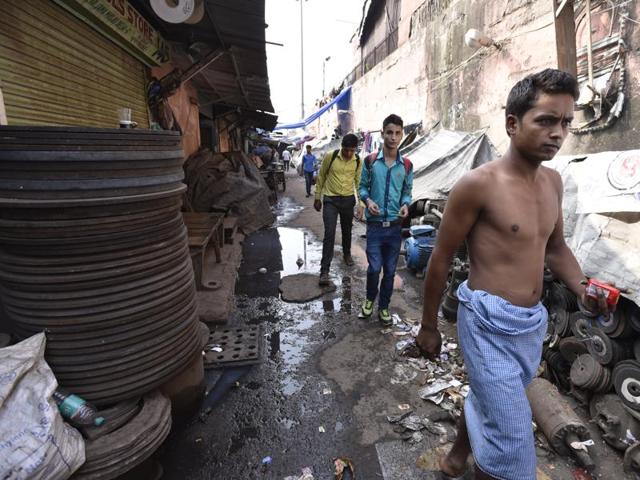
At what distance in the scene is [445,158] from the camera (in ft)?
27.0

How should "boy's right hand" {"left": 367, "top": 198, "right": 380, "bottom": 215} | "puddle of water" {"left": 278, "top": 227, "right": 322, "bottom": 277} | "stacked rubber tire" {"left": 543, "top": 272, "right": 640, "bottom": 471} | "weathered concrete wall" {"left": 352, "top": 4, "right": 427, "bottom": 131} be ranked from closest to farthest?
"stacked rubber tire" {"left": 543, "top": 272, "right": 640, "bottom": 471} → "boy's right hand" {"left": 367, "top": 198, "right": 380, "bottom": 215} → "puddle of water" {"left": 278, "top": 227, "right": 322, "bottom": 277} → "weathered concrete wall" {"left": 352, "top": 4, "right": 427, "bottom": 131}

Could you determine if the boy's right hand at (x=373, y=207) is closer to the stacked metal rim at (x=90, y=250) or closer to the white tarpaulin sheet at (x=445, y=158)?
the stacked metal rim at (x=90, y=250)

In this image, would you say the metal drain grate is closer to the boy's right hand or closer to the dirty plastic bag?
the dirty plastic bag

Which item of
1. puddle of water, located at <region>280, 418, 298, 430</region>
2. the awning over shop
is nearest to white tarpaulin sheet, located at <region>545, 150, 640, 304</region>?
puddle of water, located at <region>280, 418, 298, 430</region>

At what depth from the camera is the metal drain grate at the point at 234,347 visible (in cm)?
332

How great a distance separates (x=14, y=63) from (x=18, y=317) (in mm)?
2212

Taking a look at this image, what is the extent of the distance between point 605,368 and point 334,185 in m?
3.77

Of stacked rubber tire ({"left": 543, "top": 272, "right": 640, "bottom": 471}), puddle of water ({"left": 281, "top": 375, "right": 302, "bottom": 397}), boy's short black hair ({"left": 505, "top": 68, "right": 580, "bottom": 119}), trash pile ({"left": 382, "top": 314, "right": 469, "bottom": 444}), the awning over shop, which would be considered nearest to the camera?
boy's short black hair ({"left": 505, "top": 68, "right": 580, "bottom": 119})

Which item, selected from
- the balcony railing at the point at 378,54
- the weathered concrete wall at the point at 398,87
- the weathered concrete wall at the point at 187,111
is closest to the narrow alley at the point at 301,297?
the weathered concrete wall at the point at 187,111

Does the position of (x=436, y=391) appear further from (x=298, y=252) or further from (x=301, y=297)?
(x=298, y=252)

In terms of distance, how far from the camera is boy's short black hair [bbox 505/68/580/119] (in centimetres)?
156

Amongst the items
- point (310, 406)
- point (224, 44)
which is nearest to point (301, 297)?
point (310, 406)

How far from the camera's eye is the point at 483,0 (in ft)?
28.1

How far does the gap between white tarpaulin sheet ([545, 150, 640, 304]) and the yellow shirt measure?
2.76m
